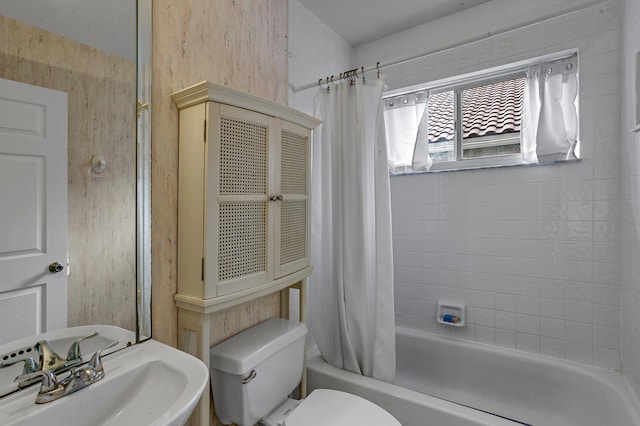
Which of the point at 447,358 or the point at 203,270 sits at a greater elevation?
the point at 203,270

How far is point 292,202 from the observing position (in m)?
1.50

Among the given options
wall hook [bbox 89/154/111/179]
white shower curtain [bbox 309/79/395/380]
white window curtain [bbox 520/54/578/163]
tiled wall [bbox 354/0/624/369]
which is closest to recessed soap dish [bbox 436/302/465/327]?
tiled wall [bbox 354/0/624/369]

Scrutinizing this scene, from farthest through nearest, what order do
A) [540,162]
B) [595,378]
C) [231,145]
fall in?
[540,162], [595,378], [231,145]

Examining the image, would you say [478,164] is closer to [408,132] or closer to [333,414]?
[408,132]

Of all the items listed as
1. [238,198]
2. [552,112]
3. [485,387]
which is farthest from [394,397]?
[552,112]

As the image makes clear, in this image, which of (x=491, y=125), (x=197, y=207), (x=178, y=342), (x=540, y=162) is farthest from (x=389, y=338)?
(x=491, y=125)

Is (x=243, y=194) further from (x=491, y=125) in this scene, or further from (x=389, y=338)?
(x=491, y=125)

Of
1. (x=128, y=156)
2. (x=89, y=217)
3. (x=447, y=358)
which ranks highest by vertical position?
(x=128, y=156)

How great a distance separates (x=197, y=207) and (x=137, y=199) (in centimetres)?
19

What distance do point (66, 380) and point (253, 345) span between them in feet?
2.06

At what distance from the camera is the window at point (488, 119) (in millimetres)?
1790

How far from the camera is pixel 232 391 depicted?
1.20 m

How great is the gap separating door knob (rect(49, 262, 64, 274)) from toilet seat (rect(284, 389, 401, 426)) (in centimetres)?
92

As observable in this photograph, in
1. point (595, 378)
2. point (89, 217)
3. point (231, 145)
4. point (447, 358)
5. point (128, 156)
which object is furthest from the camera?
point (447, 358)
